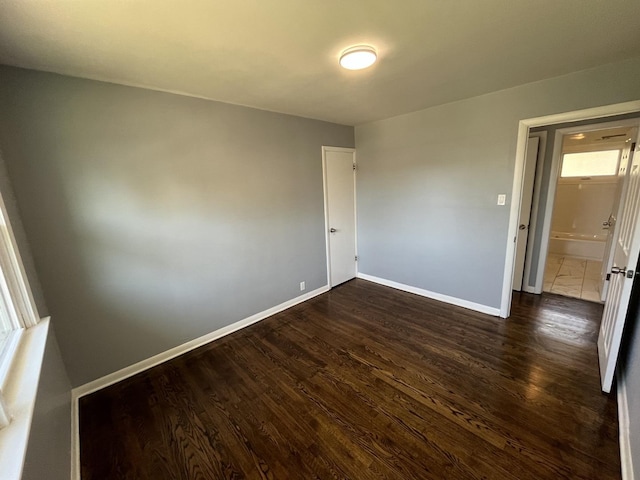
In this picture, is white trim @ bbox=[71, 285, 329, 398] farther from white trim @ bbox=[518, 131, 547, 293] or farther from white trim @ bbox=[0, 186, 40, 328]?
white trim @ bbox=[518, 131, 547, 293]

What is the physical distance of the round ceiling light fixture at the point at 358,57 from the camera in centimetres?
157

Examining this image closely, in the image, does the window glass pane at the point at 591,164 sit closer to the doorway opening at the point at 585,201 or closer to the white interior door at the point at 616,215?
the doorway opening at the point at 585,201

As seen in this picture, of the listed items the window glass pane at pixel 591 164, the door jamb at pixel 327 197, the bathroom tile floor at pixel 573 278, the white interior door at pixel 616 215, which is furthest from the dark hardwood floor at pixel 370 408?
the window glass pane at pixel 591 164

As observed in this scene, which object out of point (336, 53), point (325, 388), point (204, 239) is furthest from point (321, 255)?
point (336, 53)

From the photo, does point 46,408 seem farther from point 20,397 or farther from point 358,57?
point 358,57

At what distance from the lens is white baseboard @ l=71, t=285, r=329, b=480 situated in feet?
5.18

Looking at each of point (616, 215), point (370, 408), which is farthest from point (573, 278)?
point (370, 408)

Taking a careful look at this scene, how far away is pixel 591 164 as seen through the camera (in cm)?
512

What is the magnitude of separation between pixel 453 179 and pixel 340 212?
59.7 inches

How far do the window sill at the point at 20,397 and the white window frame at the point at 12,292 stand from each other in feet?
0.13

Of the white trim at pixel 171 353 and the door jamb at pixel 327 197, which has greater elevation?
the door jamb at pixel 327 197

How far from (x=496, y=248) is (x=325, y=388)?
228 cm

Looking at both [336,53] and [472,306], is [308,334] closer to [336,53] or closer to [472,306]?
[472,306]

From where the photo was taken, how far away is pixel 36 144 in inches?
66.3
